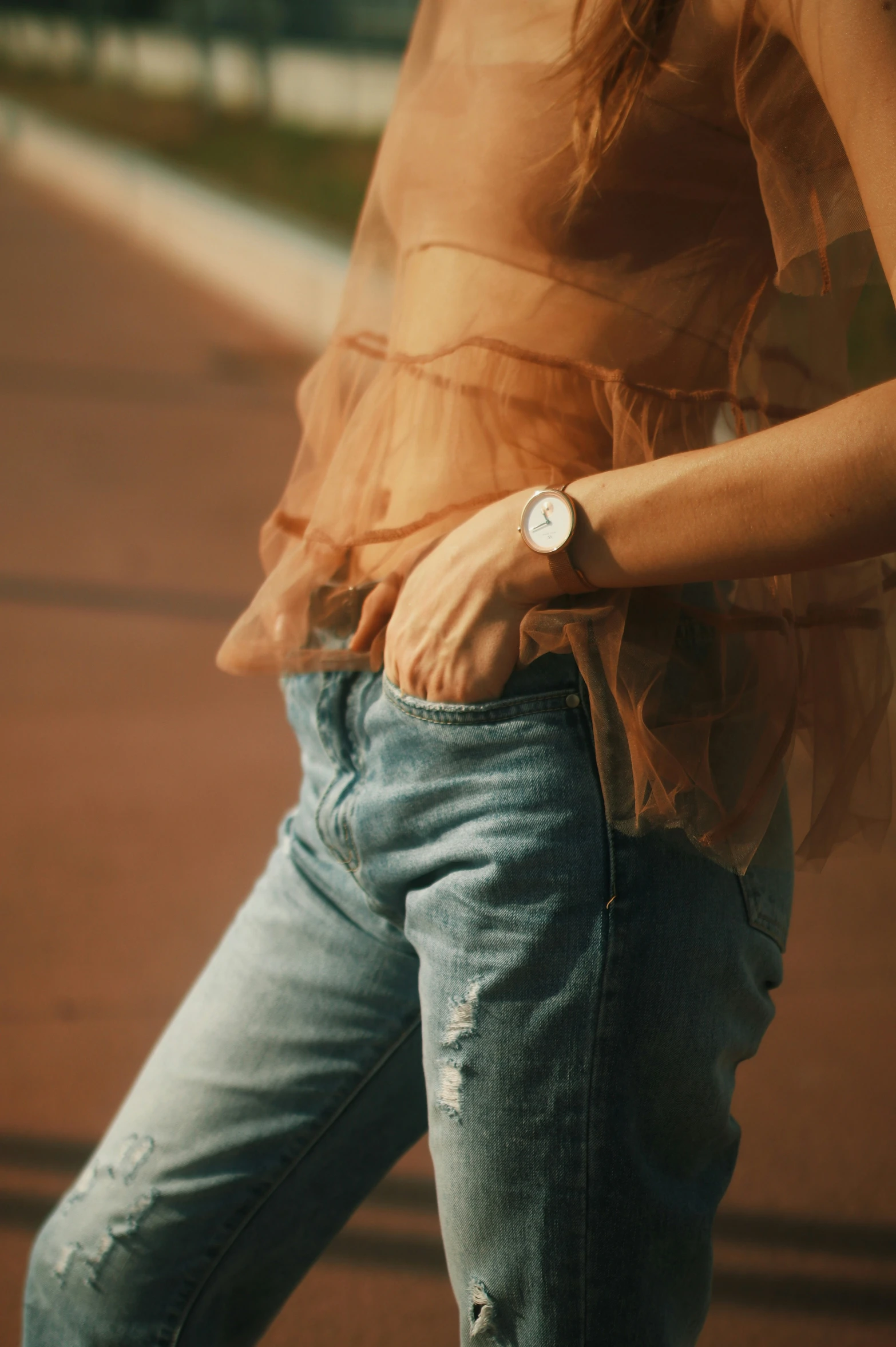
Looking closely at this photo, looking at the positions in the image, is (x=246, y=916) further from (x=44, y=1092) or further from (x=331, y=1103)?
(x=44, y=1092)

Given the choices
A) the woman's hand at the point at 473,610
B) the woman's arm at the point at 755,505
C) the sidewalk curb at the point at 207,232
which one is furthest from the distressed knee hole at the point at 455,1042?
the sidewalk curb at the point at 207,232

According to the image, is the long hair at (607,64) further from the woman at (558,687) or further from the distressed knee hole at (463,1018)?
the distressed knee hole at (463,1018)

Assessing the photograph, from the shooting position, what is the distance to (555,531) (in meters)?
1.09

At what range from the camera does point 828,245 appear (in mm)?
1115

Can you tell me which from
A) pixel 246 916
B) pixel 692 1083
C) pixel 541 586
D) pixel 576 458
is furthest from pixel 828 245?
pixel 246 916

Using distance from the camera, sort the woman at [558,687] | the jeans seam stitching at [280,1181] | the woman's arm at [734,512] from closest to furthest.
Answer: the woman's arm at [734,512]
the woman at [558,687]
the jeans seam stitching at [280,1181]

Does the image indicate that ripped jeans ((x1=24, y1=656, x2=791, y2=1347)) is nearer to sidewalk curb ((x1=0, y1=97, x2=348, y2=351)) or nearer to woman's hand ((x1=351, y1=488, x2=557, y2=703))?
woman's hand ((x1=351, y1=488, x2=557, y2=703))

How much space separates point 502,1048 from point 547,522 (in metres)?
0.45

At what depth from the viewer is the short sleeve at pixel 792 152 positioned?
102 centimetres

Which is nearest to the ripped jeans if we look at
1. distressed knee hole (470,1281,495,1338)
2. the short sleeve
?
distressed knee hole (470,1281,495,1338)

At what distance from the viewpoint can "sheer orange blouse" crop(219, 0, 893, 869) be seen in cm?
109

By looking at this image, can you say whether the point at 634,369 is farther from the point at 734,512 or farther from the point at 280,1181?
the point at 280,1181

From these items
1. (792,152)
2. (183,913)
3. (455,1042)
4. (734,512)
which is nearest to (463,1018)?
(455,1042)

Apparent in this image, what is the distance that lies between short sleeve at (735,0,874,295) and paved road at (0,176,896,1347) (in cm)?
187
